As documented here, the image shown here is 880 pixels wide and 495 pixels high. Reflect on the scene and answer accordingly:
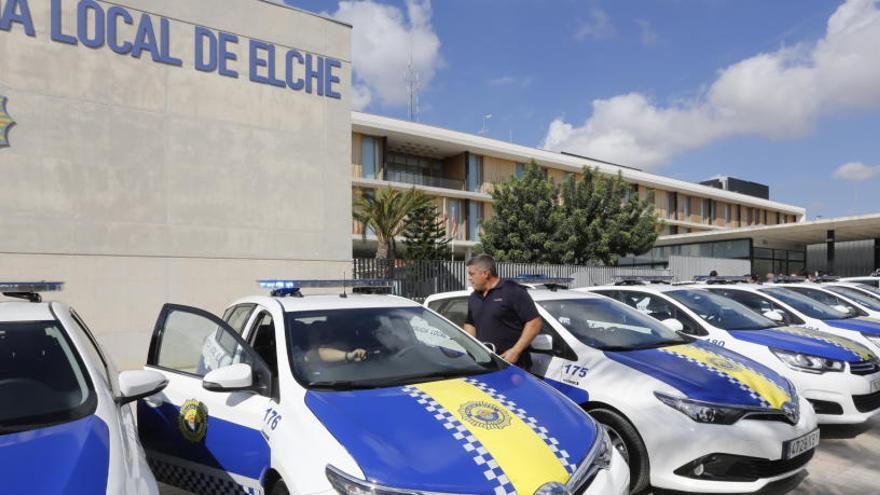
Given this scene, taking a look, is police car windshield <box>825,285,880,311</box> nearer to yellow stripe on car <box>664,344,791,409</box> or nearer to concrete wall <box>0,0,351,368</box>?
yellow stripe on car <box>664,344,791,409</box>

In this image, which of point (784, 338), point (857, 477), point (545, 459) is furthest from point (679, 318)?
point (545, 459)

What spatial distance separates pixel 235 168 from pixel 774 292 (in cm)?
1059

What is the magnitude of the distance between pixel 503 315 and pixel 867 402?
11.8ft

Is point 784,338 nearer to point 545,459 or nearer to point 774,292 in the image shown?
point 774,292

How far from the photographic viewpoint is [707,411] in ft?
12.7

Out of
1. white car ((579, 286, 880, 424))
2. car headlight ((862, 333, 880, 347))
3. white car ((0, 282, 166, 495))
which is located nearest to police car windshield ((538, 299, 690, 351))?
white car ((579, 286, 880, 424))

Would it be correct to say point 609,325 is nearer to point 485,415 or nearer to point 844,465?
point 844,465

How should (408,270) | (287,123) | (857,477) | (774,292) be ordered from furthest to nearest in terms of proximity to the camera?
(408,270) < (287,123) < (774,292) < (857,477)

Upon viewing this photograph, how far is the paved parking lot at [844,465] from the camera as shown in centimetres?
430

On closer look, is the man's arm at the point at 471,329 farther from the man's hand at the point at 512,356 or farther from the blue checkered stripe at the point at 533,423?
the blue checkered stripe at the point at 533,423

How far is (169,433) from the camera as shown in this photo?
3.82 m

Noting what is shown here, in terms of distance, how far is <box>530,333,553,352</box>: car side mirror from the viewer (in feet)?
15.0

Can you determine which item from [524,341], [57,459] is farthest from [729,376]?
[57,459]

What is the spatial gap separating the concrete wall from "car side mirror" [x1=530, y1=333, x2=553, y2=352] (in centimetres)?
981
